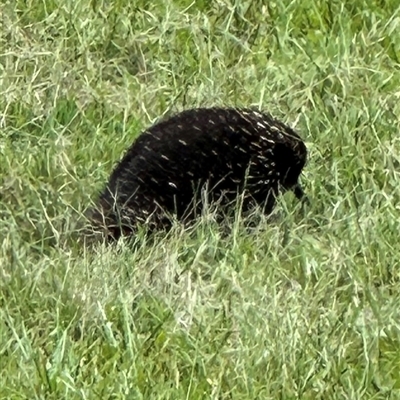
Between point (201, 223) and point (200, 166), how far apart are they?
44 cm

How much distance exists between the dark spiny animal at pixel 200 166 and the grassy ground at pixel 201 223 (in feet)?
0.47

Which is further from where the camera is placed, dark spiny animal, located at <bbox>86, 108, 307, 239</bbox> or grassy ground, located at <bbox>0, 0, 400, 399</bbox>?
dark spiny animal, located at <bbox>86, 108, 307, 239</bbox>

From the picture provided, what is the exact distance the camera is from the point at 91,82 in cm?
561

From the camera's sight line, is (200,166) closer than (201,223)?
No

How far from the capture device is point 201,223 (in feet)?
14.4

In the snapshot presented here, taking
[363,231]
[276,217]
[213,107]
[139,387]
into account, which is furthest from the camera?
[213,107]

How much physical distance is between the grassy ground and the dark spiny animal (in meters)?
0.14

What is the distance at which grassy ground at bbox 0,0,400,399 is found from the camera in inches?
136

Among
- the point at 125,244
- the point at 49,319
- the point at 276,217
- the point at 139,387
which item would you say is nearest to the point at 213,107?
the point at 276,217

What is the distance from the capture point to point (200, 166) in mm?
4770

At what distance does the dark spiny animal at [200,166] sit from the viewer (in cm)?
467

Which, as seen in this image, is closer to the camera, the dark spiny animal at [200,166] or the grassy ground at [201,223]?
the grassy ground at [201,223]

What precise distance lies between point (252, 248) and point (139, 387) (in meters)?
1.08

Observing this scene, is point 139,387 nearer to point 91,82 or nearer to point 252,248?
point 252,248
